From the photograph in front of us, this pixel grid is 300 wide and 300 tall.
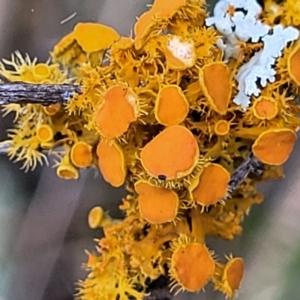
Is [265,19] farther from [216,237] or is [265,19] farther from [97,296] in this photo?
[97,296]

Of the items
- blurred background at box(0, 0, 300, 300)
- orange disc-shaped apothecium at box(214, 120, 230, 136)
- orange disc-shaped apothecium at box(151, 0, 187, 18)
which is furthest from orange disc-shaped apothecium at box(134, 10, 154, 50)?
blurred background at box(0, 0, 300, 300)

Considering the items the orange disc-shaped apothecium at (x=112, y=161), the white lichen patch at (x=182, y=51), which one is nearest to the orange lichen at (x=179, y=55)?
the white lichen patch at (x=182, y=51)

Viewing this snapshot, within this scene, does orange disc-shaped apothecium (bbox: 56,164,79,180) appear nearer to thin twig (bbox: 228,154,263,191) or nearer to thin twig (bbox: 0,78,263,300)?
thin twig (bbox: 0,78,263,300)

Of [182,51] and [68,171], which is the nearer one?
[182,51]

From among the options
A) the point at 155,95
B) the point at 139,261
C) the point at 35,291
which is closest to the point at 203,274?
the point at 139,261

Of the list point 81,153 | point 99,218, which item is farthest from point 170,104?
point 99,218

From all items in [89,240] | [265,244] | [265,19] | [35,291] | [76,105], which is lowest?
[35,291]

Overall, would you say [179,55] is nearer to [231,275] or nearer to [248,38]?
[248,38]
